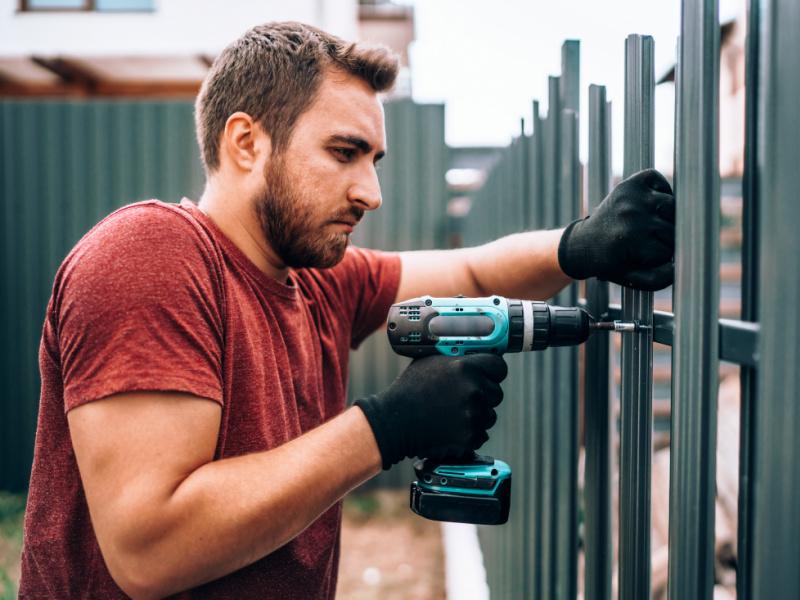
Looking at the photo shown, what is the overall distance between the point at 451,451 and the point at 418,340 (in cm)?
26

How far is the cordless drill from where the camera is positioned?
1.52 m

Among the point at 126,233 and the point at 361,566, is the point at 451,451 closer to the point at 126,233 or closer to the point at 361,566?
the point at 126,233

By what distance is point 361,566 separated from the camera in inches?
179

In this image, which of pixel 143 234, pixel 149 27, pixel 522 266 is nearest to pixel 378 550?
pixel 522 266

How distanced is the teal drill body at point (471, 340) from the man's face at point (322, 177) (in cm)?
32

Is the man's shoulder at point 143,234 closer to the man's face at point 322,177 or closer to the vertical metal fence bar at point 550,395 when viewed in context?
the man's face at point 322,177

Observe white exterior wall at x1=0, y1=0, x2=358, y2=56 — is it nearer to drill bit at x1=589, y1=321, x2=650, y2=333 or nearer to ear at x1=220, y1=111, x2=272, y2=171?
ear at x1=220, y1=111, x2=272, y2=171

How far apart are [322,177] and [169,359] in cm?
68

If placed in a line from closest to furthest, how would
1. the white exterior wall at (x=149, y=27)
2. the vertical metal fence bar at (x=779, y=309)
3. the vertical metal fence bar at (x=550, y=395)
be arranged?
the vertical metal fence bar at (x=779, y=309) → the vertical metal fence bar at (x=550, y=395) → the white exterior wall at (x=149, y=27)

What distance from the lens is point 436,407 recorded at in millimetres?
1421

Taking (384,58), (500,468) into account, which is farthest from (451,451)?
(384,58)

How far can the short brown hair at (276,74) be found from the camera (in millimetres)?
1708

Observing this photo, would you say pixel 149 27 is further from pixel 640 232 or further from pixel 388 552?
pixel 640 232

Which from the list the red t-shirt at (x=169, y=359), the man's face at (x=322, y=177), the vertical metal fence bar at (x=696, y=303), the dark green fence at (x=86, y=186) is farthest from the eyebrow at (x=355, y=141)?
the dark green fence at (x=86, y=186)
